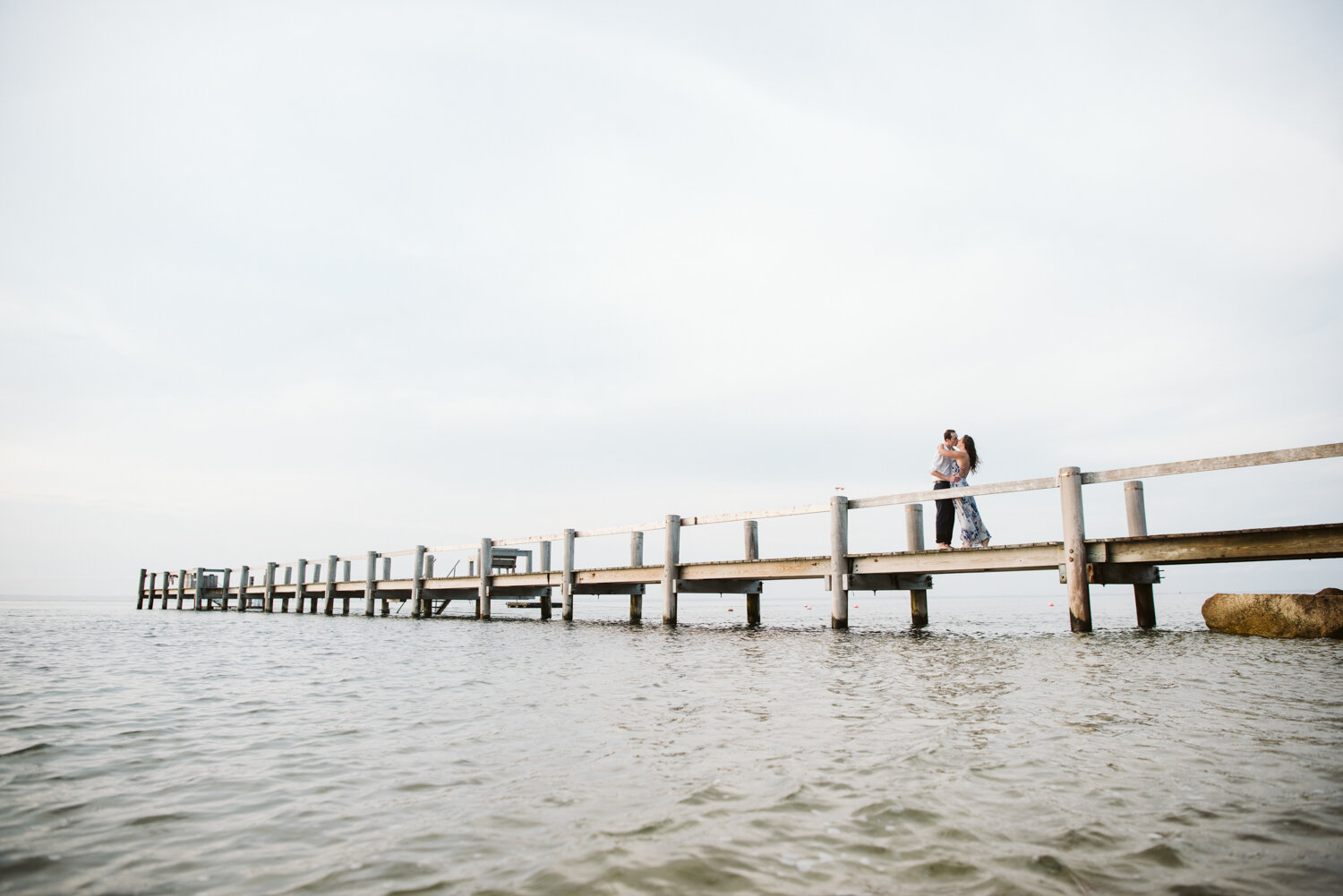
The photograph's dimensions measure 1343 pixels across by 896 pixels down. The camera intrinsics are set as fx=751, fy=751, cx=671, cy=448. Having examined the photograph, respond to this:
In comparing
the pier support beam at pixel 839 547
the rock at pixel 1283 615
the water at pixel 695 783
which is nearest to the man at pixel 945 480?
the pier support beam at pixel 839 547

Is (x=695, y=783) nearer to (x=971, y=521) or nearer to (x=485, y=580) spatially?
(x=971, y=521)

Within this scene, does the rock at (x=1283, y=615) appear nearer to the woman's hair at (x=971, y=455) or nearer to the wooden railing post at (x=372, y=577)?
the woman's hair at (x=971, y=455)

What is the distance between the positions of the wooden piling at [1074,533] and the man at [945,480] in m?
1.81

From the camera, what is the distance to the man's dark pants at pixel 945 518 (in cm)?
1092

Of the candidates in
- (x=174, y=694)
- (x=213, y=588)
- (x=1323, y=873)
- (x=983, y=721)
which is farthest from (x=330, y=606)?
(x=1323, y=873)

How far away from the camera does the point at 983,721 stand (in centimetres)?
422

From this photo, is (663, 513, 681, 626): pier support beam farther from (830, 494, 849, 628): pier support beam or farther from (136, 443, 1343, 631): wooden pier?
(830, 494, 849, 628): pier support beam

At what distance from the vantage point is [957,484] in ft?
35.4

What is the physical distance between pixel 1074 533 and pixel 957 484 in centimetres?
195

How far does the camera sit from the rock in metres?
8.69

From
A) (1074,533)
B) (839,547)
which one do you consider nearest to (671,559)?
(839,547)

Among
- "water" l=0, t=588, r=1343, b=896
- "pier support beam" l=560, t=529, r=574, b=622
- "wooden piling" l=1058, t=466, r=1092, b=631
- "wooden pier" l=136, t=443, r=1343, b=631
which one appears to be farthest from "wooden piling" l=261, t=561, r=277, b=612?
"wooden piling" l=1058, t=466, r=1092, b=631

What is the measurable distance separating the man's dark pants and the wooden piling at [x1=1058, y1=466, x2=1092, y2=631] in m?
1.86

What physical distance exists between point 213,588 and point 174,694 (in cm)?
3640
